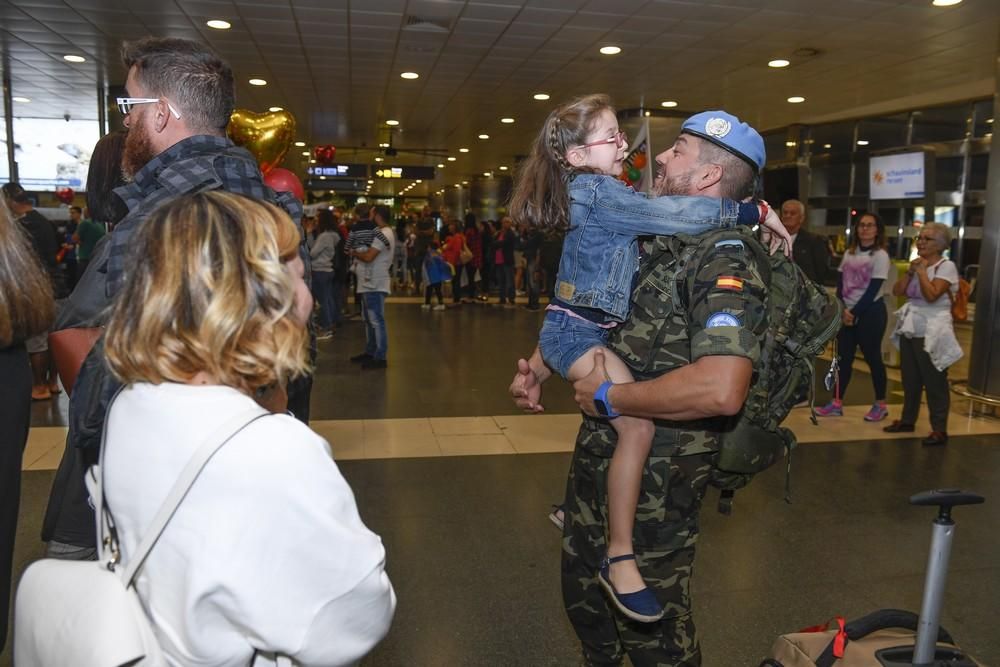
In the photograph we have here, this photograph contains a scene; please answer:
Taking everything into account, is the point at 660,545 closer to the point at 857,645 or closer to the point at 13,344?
the point at 857,645

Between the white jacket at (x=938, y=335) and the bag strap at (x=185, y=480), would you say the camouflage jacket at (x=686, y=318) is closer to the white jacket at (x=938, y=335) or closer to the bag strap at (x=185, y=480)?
the bag strap at (x=185, y=480)

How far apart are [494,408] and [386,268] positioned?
2470 mm

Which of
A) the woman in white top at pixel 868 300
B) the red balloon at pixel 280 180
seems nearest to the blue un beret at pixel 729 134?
the red balloon at pixel 280 180

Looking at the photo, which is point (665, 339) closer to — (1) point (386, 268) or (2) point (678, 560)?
(2) point (678, 560)

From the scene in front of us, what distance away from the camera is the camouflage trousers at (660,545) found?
71.3 inches

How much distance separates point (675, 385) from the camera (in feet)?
5.20

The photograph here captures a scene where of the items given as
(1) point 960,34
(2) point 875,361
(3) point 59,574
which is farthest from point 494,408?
(1) point 960,34

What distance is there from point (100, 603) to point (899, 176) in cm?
1202

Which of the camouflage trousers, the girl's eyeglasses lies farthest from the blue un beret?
the camouflage trousers

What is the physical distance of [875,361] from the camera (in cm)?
603

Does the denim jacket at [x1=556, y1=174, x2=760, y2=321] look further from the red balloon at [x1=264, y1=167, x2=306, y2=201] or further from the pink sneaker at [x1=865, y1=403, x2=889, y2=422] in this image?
the pink sneaker at [x1=865, y1=403, x2=889, y2=422]

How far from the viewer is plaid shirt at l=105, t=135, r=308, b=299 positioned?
1.56 metres

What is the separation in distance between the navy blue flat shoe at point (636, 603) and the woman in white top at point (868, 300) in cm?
480

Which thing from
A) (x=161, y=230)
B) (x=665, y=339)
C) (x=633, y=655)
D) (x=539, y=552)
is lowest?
(x=539, y=552)
